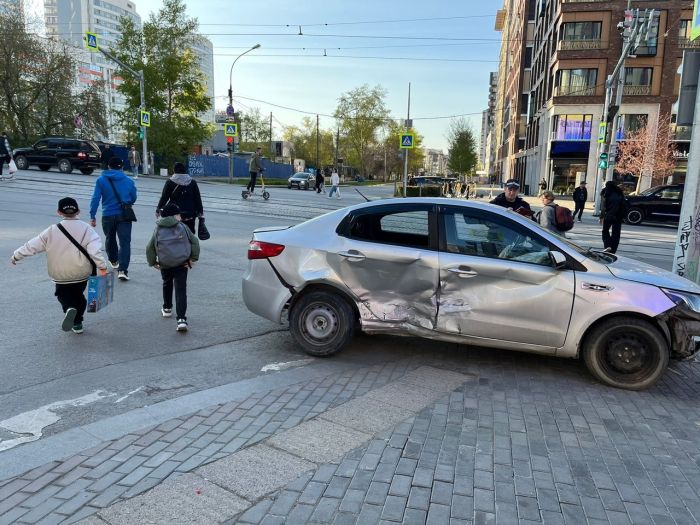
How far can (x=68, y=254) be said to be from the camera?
211 inches

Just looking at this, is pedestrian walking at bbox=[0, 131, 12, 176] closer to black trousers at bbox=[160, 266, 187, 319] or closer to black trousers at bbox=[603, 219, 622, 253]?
black trousers at bbox=[160, 266, 187, 319]

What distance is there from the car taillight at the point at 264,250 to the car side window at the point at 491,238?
167 centimetres

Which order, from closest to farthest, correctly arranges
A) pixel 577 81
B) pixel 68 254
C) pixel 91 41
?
1. pixel 68 254
2. pixel 91 41
3. pixel 577 81

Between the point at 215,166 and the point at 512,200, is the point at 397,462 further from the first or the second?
the point at 215,166

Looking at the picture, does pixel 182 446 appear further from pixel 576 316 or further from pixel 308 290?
pixel 576 316

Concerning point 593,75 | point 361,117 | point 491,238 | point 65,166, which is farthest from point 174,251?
point 361,117

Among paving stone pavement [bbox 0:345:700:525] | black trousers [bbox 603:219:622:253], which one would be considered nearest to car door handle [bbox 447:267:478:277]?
paving stone pavement [bbox 0:345:700:525]

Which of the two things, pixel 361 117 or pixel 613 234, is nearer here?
pixel 613 234

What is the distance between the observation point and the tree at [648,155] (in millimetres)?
36562

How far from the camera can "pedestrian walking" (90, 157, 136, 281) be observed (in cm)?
762

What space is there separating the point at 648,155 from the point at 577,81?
33.5 ft

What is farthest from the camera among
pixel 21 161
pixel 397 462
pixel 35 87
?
pixel 35 87

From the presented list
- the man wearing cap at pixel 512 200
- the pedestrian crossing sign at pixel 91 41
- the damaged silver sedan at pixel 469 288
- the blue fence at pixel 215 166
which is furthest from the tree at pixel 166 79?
the damaged silver sedan at pixel 469 288

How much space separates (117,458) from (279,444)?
40.0 inches
